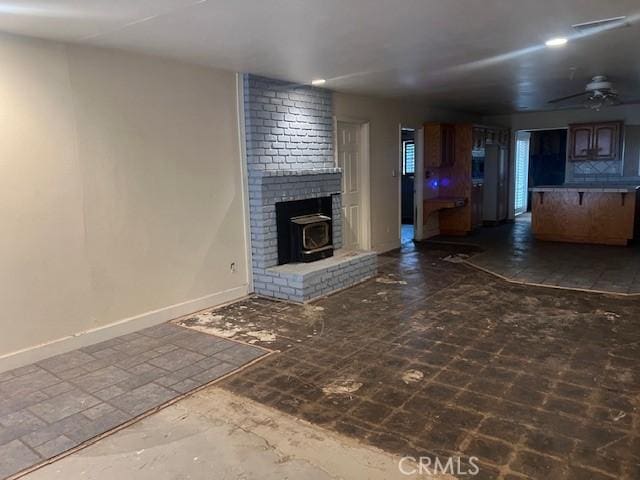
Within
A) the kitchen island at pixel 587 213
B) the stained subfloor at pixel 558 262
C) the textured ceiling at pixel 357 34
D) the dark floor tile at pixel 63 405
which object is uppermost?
the textured ceiling at pixel 357 34

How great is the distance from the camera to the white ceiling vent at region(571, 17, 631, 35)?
3.22 m

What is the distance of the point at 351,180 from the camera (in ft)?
21.5

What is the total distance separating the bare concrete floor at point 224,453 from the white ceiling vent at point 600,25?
122 inches

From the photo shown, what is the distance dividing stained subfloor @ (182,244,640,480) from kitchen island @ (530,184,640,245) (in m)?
3.23

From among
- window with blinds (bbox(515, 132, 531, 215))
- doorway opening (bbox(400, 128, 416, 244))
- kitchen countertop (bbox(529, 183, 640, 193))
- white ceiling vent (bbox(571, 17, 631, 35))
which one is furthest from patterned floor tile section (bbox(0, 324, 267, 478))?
window with blinds (bbox(515, 132, 531, 215))

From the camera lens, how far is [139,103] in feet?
12.7

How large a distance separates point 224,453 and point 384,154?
5.51 meters

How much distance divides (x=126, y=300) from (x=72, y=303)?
44 cm

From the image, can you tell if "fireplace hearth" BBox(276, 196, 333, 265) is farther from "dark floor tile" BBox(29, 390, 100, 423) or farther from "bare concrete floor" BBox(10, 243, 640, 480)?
"dark floor tile" BBox(29, 390, 100, 423)

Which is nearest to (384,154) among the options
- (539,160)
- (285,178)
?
(285,178)

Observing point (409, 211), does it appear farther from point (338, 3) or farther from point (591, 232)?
point (338, 3)

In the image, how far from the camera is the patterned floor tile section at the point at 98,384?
7.98 feet

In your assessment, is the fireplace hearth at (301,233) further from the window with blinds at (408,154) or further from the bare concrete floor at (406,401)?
the window with blinds at (408,154)

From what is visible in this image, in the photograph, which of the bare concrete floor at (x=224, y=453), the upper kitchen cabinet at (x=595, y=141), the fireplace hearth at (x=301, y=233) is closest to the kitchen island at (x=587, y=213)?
the upper kitchen cabinet at (x=595, y=141)
